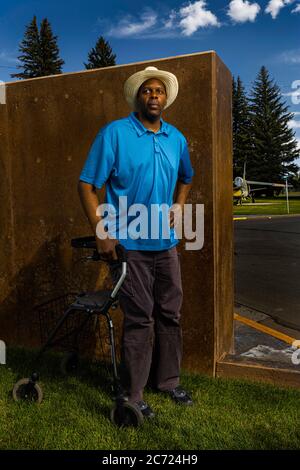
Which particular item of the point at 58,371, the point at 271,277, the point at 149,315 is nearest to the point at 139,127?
the point at 149,315

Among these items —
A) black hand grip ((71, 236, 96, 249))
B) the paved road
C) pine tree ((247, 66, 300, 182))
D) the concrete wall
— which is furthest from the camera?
pine tree ((247, 66, 300, 182))

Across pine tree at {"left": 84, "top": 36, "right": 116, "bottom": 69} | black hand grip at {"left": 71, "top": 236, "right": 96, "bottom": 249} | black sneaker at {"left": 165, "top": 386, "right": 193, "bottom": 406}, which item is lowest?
black sneaker at {"left": 165, "top": 386, "right": 193, "bottom": 406}

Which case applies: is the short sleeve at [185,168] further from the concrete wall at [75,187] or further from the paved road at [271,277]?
the paved road at [271,277]

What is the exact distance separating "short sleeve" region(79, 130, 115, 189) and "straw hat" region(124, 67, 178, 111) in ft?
1.31

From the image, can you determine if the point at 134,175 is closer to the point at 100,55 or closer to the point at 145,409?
the point at 145,409

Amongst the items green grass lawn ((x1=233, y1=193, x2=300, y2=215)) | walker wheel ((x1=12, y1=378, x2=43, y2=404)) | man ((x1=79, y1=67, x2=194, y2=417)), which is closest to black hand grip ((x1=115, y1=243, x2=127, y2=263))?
man ((x1=79, y1=67, x2=194, y2=417))

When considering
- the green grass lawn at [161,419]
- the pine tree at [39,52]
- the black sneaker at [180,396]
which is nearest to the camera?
the green grass lawn at [161,419]

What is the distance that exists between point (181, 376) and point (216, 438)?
0.96 metres

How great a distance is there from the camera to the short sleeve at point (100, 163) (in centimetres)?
283

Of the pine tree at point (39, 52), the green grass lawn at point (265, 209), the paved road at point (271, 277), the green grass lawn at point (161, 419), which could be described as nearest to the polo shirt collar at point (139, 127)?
the green grass lawn at point (161, 419)

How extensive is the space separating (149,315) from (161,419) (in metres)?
0.62

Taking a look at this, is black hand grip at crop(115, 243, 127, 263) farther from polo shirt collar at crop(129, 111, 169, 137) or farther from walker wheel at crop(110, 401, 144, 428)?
walker wheel at crop(110, 401, 144, 428)

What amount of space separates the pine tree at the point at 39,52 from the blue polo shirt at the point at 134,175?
57405mm

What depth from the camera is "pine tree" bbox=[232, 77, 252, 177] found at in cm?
7044
